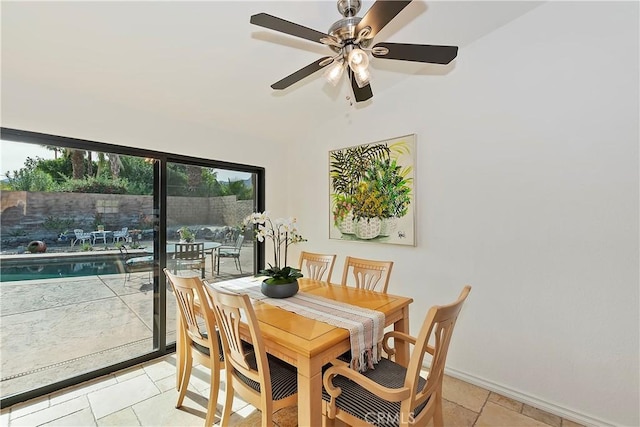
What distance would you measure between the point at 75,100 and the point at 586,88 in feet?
12.3

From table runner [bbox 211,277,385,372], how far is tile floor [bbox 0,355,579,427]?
0.79 meters

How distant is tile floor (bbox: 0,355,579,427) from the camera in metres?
1.98

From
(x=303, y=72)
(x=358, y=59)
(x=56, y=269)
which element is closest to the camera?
(x=358, y=59)

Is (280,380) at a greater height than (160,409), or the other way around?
(280,380)

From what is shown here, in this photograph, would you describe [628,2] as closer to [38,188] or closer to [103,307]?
[38,188]

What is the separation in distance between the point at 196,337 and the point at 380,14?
217 cm

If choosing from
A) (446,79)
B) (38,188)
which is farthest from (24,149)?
(446,79)

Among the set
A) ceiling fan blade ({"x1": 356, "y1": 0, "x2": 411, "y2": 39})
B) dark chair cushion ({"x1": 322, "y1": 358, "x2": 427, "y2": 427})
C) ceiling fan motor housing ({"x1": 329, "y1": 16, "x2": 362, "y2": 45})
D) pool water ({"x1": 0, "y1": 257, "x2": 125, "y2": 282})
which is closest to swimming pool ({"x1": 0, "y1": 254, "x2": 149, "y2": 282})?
pool water ({"x1": 0, "y1": 257, "x2": 125, "y2": 282})

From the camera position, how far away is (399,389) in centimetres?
127

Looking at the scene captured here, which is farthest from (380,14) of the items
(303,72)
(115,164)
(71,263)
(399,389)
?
(71,263)

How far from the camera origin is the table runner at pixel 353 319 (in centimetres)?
157

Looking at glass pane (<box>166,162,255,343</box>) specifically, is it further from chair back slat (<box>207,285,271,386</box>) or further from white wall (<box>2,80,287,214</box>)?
chair back slat (<box>207,285,271,386</box>)

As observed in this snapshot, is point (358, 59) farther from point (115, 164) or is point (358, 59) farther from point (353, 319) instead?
point (115, 164)

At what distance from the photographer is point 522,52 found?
2.23 m
